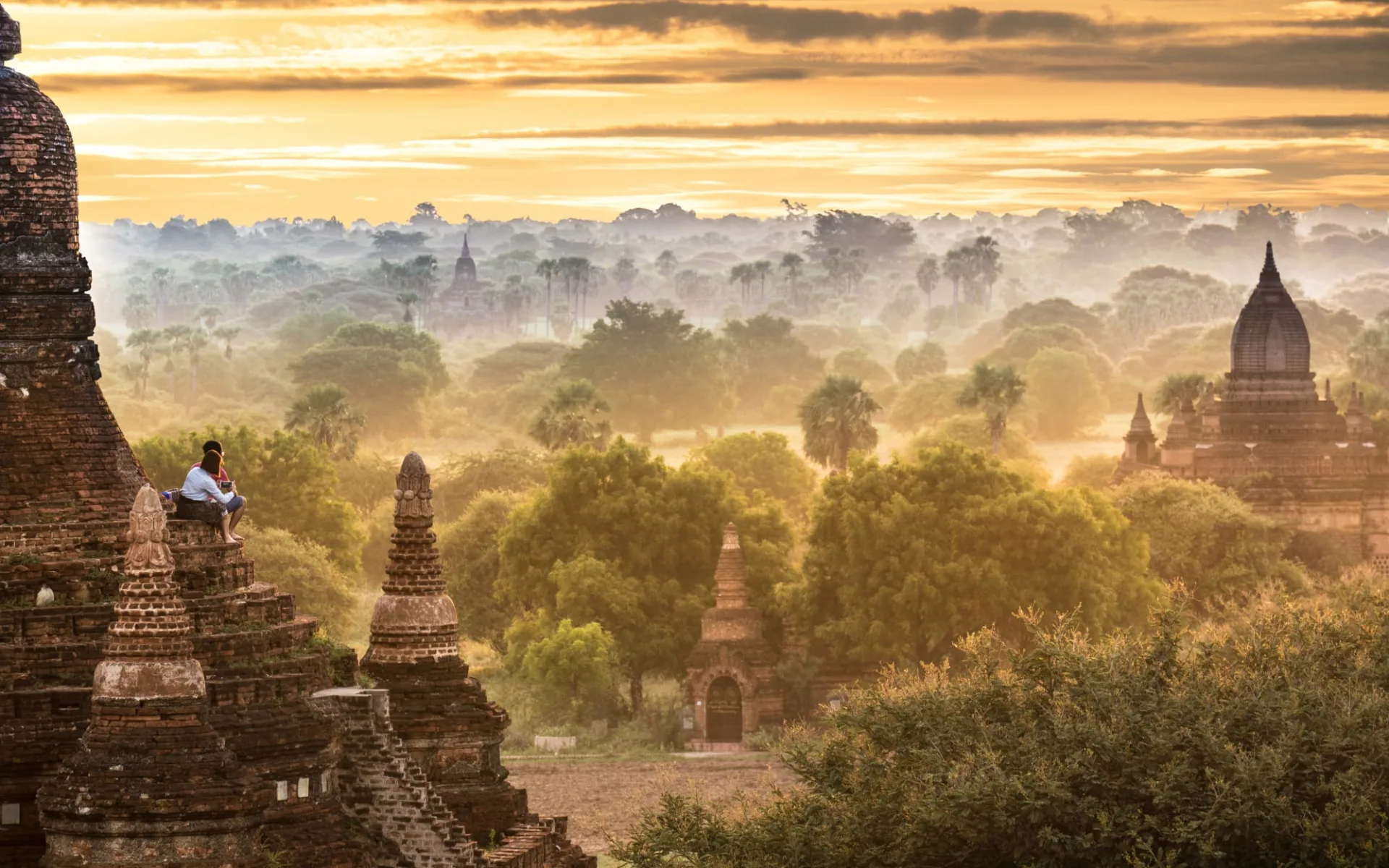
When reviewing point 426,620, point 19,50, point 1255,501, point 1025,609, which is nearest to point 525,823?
point 426,620

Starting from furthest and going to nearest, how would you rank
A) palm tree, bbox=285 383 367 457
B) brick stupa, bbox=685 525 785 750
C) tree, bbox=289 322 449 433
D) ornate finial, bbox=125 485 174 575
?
1. tree, bbox=289 322 449 433
2. palm tree, bbox=285 383 367 457
3. brick stupa, bbox=685 525 785 750
4. ornate finial, bbox=125 485 174 575

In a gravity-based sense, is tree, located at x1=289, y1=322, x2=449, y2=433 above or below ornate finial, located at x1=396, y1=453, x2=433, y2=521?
above

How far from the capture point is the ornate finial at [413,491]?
124 ft

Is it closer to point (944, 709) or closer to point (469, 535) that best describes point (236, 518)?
point (944, 709)

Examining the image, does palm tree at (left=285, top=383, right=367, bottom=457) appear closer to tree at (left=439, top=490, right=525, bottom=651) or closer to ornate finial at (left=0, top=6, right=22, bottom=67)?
tree at (left=439, top=490, right=525, bottom=651)

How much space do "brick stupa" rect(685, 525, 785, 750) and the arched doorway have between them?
0.06 feet

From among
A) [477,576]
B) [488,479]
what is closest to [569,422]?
[488,479]

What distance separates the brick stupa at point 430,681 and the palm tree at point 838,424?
257 ft

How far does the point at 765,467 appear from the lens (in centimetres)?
12131

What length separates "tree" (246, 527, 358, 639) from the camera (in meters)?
87.9

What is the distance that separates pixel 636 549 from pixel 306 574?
8929mm

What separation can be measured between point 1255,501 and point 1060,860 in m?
74.6

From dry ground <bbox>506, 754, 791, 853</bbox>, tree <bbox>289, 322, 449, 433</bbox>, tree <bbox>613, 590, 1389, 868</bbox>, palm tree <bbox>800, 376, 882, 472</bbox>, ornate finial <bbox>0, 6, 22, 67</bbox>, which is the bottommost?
dry ground <bbox>506, 754, 791, 853</bbox>

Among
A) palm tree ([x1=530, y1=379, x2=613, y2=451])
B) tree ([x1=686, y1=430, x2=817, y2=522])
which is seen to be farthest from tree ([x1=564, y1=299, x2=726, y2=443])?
palm tree ([x1=530, y1=379, x2=613, y2=451])
